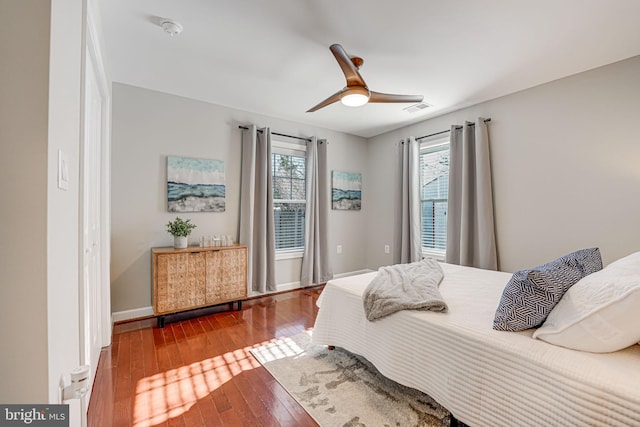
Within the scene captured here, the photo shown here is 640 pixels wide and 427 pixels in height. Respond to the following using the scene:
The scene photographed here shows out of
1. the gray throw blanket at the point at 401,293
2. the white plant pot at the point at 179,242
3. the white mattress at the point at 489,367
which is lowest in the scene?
the white mattress at the point at 489,367

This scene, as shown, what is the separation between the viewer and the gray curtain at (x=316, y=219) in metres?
4.24

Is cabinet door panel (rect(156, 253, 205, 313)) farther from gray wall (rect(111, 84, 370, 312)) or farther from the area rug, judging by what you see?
the area rug

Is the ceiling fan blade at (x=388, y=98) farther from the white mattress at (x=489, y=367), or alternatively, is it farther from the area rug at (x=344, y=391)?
the area rug at (x=344, y=391)

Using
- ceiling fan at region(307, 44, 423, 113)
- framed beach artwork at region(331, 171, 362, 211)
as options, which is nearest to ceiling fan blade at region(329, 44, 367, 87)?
ceiling fan at region(307, 44, 423, 113)

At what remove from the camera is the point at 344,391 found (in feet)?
5.94

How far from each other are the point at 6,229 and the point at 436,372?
1816 millimetres

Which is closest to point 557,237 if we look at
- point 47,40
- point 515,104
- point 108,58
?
point 515,104

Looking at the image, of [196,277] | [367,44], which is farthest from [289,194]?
[367,44]

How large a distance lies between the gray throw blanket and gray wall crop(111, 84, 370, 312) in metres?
2.31

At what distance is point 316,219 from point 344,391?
270cm

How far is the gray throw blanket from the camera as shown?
5.64 ft

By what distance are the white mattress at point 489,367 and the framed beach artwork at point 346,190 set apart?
2.72 metres

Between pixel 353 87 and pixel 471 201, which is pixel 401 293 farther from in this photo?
pixel 471 201

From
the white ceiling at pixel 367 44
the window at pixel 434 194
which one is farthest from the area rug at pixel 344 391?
the white ceiling at pixel 367 44
